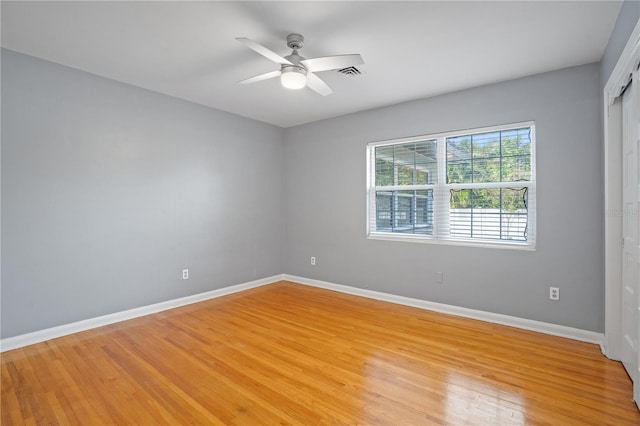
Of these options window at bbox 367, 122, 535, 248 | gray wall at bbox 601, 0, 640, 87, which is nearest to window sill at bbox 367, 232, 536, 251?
window at bbox 367, 122, 535, 248

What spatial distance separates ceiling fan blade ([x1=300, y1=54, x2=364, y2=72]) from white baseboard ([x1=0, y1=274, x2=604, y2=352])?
2.86 meters

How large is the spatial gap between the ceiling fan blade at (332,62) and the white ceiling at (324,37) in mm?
249

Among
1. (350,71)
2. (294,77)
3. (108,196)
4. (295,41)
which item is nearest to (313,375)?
(294,77)

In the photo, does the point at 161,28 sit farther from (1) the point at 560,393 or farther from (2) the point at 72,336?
(1) the point at 560,393

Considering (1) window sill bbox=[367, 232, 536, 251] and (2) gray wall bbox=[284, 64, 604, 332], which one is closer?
(2) gray wall bbox=[284, 64, 604, 332]

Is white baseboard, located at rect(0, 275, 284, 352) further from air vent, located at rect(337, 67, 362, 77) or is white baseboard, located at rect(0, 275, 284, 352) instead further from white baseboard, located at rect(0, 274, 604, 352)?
air vent, located at rect(337, 67, 362, 77)

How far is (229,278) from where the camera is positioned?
4.46 meters

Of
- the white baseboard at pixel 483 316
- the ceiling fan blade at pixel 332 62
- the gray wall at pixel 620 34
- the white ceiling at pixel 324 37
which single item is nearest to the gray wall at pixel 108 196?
the white ceiling at pixel 324 37

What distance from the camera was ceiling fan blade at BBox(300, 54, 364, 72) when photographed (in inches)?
87.2

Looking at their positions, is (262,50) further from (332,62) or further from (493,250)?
(493,250)

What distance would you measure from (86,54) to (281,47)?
1.76 meters

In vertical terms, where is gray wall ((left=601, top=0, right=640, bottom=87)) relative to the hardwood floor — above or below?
above

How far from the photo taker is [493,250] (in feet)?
10.9

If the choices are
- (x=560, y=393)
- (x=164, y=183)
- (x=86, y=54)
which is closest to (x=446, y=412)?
(x=560, y=393)
